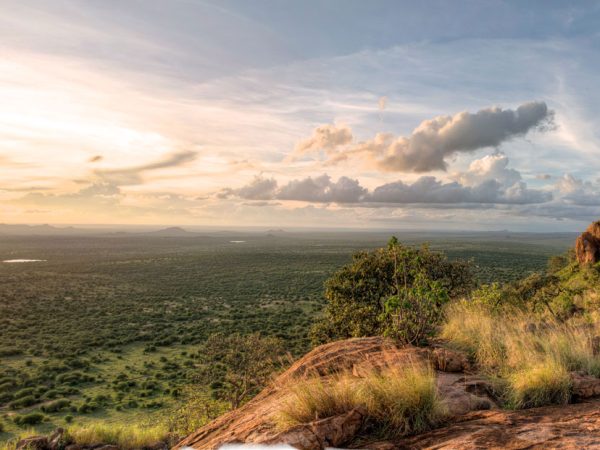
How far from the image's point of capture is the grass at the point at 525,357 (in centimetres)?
573

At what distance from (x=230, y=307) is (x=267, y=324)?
16682mm

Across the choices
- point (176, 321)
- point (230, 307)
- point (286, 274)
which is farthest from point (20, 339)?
point (286, 274)

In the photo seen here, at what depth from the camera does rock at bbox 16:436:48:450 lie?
10039mm

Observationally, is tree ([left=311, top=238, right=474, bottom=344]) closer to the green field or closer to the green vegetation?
the green field

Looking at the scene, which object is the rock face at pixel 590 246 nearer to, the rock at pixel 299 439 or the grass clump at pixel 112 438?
the grass clump at pixel 112 438

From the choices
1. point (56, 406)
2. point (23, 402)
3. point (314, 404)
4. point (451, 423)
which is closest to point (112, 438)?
point (314, 404)

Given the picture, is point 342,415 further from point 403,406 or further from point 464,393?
point 464,393

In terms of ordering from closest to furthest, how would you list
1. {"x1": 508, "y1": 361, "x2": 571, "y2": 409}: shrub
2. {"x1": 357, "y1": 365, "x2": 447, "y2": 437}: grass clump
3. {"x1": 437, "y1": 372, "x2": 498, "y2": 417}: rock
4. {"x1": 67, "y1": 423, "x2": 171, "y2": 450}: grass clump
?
1. {"x1": 357, "y1": 365, "x2": 447, "y2": 437}: grass clump
2. {"x1": 437, "y1": 372, "x2": 498, "y2": 417}: rock
3. {"x1": 508, "y1": 361, "x2": 571, "y2": 409}: shrub
4. {"x1": 67, "y1": 423, "x2": 171, "y2": 450}: grass clump

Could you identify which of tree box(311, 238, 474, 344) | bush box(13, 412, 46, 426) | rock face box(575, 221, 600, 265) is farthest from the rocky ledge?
rock face box(575, 221, 600, 265)

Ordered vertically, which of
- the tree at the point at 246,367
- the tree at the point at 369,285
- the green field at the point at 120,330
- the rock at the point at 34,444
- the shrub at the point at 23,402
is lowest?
the green field at the point at 120,330

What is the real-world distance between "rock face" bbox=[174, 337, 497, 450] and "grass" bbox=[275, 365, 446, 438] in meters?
0.20

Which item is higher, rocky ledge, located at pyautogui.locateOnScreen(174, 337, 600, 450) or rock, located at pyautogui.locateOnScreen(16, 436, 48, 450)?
rocky ledge, located at pyautogui.locateOnScreen(174, 337, 600, 450)

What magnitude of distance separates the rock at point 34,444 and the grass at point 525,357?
11345 millimetres

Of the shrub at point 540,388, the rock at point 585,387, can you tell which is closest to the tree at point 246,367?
the shrub at point 540,388
